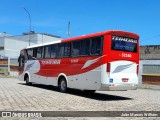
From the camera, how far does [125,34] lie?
52.2 ft

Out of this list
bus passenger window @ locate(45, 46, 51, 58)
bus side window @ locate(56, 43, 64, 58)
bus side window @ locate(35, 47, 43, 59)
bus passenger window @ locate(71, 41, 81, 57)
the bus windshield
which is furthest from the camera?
bus side window @ locate(35, 47, 43, 59)

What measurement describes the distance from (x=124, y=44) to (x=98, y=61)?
5.48ft

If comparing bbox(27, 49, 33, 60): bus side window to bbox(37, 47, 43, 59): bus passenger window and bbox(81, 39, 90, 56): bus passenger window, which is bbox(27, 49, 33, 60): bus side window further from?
bbox(81, 39, 90, 56): bus passenger window

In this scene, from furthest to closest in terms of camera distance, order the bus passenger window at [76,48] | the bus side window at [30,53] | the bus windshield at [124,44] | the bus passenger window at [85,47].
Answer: the bus side window at [30,53], the bus passenger window at [76,48], the bus passenger window at [85,47], the bus windshield at [124,44]

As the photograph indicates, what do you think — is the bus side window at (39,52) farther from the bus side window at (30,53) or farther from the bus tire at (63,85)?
the bus tire at (63,85)

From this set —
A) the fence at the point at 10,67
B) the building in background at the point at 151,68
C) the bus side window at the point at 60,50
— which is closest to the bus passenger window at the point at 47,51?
the bus side window at the point at 60,50

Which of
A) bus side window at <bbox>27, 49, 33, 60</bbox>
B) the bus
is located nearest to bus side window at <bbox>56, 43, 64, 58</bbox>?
the bus

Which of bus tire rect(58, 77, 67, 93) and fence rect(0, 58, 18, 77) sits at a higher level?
fence rect(0, 58, 18, 77)

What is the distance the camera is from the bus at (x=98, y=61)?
50.0ft

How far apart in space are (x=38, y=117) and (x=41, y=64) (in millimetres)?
12723

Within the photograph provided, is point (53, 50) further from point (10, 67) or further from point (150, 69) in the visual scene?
point (10, 67)

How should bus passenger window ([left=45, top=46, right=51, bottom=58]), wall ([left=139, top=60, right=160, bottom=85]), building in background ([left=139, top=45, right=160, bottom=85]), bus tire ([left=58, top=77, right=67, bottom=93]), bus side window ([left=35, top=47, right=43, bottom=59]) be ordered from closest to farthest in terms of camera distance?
1. bus tire ([left=58, top=77, right=67, bottom=93])
2. bus passenger window ([left=45, top=46, right=51, bottom=58])
3. bus side window ([left=35, top=47, right=43, bottom=59])
4. building in background ([left=139, top=45, right=160, bottom=85])
5. wall ([left=139, top=60, right=160, bottom=85])

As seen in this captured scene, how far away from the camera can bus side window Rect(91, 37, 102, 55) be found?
15.6m

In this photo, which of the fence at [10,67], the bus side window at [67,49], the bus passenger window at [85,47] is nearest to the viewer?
the bus passenger window at [85,47]
